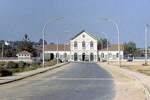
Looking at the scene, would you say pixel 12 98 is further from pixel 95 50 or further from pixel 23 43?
pixel 23 43

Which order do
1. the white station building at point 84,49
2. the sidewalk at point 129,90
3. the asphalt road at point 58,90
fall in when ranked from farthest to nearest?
1. the white station building at point 84,49
2. the sidewalk at point 129,90
3. the asphalt road at point 58,90

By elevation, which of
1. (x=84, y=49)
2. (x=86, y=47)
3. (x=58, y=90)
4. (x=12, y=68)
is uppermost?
(x=86, y=47)

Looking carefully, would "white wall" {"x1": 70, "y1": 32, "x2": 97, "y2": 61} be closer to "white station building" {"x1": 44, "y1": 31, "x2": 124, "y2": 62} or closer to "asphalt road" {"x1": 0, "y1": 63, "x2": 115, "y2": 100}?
"white station building" {"x1": 44, "y1": 31, "x2": 124, "y2": 62}

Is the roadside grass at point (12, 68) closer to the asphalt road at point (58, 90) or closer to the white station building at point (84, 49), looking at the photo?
the asphalt road at point (58, 90)

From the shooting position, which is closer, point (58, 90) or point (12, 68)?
point (58, 90)

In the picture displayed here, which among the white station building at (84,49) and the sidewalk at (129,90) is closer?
the sidewalk at (129,90)


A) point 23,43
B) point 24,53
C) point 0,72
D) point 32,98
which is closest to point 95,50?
point 24,53

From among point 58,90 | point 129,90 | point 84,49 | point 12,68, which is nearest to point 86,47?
point 84,49

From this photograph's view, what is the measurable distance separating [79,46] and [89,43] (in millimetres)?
3772

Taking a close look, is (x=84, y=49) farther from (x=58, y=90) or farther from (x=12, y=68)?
(x=58, y=90)

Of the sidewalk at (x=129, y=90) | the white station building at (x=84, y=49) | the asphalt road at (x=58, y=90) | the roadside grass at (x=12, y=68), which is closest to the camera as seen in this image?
the asphalt road at (x=58, y=90)

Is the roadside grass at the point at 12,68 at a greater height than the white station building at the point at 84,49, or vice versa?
the white station building at the point at 84,49

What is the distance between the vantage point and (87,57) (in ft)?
555

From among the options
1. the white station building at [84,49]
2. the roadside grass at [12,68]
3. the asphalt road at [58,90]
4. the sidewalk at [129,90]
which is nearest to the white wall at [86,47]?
the white station building at [84,49]
